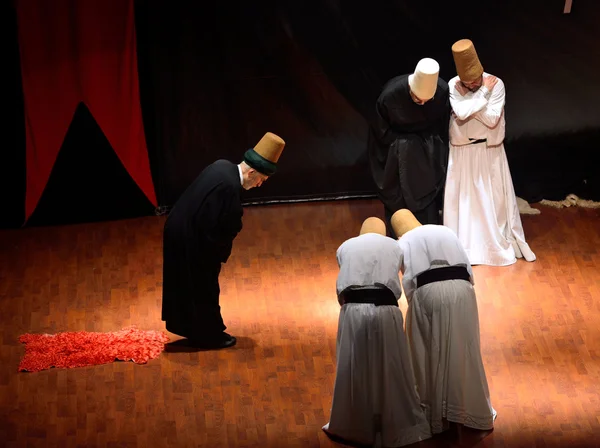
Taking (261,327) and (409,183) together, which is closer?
(261,327)

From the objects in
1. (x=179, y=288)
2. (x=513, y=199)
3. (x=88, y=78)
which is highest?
(x=88, y=78)

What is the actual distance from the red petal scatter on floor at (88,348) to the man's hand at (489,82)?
9.33ft

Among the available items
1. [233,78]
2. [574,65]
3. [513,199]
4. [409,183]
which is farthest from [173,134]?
[574,65]

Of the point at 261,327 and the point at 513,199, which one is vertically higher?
the point at 513,199

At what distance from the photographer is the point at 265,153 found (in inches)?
264

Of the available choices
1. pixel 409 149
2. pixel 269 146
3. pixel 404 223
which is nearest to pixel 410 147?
pixel 409 149

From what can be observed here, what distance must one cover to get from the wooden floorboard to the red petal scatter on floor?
0.07m

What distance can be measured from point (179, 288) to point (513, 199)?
2.66 m

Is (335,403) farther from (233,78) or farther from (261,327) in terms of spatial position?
(233,78)

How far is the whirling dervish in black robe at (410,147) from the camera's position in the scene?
7.73 metres

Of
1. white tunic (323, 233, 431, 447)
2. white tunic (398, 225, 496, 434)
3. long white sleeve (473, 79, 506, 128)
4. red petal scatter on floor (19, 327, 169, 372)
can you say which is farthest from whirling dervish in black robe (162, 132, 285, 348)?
long white sleeve (473, 79, 506, 128)

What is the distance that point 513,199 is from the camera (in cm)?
807

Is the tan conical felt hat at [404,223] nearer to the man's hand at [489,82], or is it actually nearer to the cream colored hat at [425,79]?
the cream colored hat at [425,79]

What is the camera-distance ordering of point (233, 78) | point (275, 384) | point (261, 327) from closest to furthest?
point (275, 384) → point (261, 327) → point (233, 78)
